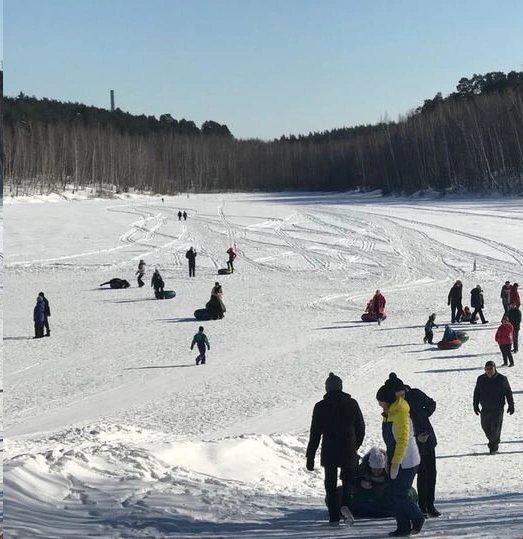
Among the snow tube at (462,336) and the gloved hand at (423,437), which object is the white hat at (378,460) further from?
the snow tube at (462,336)

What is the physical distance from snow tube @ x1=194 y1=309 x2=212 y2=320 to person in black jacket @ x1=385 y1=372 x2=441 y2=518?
15.1 meters

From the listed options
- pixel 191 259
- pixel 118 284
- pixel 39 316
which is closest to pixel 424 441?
pixel 39 316

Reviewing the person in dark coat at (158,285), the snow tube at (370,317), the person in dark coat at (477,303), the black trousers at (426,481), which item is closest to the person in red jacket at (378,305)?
the snow tube at (370,317)

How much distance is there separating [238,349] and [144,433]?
6896mm

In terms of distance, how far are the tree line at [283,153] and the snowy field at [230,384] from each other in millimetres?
45750

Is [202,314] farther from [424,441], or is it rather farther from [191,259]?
[424,441]

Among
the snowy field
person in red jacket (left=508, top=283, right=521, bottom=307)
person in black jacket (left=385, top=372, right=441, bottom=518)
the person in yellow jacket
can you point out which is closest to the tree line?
the snowy field

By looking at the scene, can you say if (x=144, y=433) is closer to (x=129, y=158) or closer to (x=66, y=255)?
(x=66, y=255)

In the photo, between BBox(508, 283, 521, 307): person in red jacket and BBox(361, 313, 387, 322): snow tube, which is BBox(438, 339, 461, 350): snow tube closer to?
BBox(508, 283, 521, 307): person in red jacket

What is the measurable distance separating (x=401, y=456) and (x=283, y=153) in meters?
147

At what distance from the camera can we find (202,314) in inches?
866

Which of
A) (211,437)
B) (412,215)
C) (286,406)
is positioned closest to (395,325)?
(286,406)

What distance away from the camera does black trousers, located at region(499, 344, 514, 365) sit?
1513 centimetres

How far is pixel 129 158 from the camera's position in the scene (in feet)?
387
